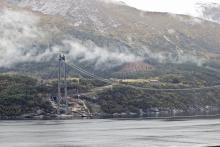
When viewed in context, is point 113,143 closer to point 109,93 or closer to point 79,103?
point 79,103

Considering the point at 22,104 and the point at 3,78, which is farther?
the point at 3,78

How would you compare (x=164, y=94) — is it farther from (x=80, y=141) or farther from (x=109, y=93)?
(x=80, y=141)

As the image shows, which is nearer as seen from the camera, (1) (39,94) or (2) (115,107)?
(1) (39,94)

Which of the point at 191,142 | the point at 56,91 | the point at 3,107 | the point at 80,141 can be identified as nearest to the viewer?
the point at 191,142

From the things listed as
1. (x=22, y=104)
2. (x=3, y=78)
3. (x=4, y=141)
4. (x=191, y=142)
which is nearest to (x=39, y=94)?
(x=22, y=104)

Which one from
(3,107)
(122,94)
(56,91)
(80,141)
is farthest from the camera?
(122,94)

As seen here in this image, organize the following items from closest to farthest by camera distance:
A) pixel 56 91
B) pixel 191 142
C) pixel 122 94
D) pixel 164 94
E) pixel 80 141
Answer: pixel 191 142 → pixel 80 141 → pixel 56 91 → pixel 122 94 → pixel 164 94

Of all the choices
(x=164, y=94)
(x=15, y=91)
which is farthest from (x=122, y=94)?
(x=15, y=91)

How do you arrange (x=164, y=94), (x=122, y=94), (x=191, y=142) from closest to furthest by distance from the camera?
(x=191, y=142) → (x=122, y=94) → (x=164, y=94)
